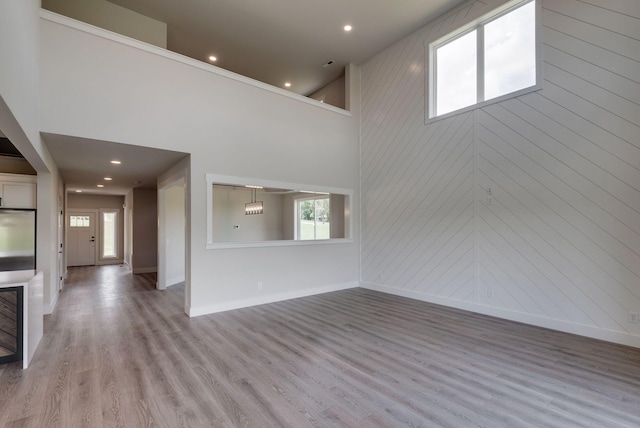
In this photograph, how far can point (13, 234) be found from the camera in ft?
13.8

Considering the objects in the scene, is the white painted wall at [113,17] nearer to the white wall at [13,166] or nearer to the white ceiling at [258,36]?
the white ceiling at [258,36]

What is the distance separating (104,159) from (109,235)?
7.62m

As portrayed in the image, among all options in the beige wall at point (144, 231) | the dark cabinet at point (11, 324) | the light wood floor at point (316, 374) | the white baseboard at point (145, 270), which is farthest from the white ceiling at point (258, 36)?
the white baseboard at point (145, 270)

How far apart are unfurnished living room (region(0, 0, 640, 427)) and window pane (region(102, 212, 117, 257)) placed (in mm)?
4946

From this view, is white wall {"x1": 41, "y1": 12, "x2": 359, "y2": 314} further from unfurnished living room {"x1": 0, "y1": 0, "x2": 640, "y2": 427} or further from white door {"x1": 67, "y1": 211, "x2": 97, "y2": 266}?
white door {"x1": 67, "y1": 211, "x2": 97, "y2": 266}

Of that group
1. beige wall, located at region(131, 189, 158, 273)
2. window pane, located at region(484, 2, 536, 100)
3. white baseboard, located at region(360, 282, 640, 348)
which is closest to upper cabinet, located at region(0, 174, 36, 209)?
beige wall, located at region(131, 189, 158, 273)

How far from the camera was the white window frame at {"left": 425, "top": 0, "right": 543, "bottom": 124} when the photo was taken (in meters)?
4.09

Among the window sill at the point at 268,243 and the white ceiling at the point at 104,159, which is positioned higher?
the white ceiling at the point at 104,159

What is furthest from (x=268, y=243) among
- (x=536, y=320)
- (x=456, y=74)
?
(x=456, y=74)

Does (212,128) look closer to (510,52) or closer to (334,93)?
(334,93)

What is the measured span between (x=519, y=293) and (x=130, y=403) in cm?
467

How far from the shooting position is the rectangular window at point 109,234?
11.0 m

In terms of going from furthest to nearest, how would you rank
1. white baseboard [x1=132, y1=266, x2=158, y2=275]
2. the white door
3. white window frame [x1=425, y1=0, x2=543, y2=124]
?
the white door
white baseboard [x1=132, y1=266, x2=158, y2=275]
white window frame [x1=425, y1=0, x2=543, y2=124]

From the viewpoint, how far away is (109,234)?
1113 centimetres
